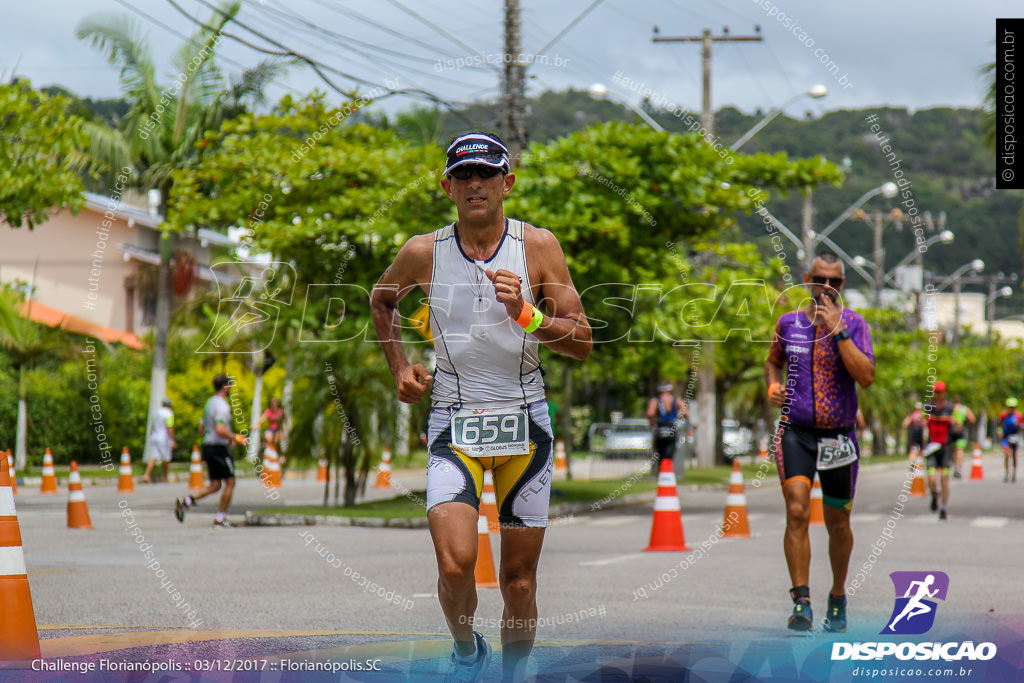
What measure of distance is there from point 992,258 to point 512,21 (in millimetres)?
63105

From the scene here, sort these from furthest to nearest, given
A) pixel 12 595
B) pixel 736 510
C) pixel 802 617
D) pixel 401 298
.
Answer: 1. pixel 736 510
2. pixel 802 617
3. pixel 12 595
4. pixel 401 298

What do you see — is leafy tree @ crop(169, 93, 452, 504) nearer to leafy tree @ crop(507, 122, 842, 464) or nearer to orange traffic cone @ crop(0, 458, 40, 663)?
leafy tree @ crop(507, 122, 842, 464)

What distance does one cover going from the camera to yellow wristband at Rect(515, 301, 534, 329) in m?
4.17

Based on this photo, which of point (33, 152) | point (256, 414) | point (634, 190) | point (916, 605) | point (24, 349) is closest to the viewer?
point (916, 605)

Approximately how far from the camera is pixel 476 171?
14.3 ft

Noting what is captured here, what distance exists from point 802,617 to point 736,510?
609 cm

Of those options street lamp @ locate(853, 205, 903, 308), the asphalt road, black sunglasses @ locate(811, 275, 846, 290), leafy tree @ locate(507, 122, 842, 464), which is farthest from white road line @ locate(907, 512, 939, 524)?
street lamp @ locate(853, 205, 903, 308)

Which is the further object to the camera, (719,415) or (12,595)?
(719,415)

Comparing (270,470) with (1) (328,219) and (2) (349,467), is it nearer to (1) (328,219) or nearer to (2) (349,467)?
(2) (349,467)

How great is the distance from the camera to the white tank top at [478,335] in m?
4.37

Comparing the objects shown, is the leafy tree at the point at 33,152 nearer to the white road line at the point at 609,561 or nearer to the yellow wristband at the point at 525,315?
the white road line at the point at 609,561

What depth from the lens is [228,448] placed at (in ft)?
46.9

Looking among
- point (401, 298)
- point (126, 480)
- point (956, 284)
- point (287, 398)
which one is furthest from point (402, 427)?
point (956, 284)

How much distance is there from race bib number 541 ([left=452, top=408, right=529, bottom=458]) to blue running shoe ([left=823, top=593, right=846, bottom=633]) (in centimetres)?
275
